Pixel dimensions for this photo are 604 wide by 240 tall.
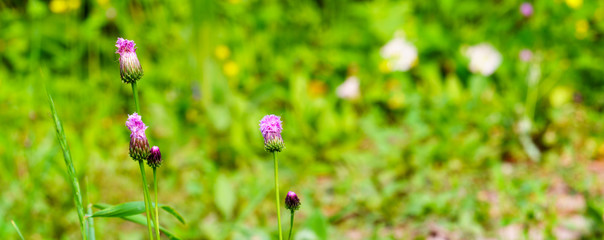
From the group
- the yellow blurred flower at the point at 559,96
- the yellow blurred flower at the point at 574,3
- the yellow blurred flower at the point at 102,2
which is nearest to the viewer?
the yellow blurred flower at the point at 559,96

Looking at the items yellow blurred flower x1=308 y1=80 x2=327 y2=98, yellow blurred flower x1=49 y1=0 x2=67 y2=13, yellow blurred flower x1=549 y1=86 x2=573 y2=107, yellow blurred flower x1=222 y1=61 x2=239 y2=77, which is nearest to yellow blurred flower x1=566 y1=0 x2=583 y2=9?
yellow blurred flower x1=549 y1=86 x2=573 y2=107

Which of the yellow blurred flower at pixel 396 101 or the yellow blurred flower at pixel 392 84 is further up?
the yellow blurred flower at pixel 392 84

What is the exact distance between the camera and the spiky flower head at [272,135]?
2.69 feet

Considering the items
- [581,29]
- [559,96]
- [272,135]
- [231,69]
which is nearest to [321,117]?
[231,69]

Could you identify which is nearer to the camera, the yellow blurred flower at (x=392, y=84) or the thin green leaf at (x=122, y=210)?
the thin green leaf at (x=122, y=210)

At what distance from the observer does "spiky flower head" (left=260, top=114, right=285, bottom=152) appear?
0.82 meters

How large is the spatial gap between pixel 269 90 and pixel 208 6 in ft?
1.55

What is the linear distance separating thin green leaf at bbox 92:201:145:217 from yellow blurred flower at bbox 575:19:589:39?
7.80ft

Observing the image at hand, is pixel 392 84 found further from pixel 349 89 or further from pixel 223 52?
pixel 223 52

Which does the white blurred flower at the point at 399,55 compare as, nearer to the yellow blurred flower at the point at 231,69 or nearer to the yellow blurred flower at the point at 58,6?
the yellow blurred flower at the point at 231,69

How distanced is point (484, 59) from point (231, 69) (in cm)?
123

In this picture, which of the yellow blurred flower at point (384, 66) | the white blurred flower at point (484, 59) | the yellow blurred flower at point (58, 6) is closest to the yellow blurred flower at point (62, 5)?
the yellow blurred flower at point (58, 6)

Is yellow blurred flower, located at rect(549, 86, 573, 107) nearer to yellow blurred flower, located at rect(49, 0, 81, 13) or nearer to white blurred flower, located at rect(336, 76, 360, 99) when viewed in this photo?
white blurred flower, located at rect(336, 76, 360, 99)

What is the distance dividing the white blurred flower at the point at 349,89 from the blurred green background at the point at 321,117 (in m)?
0.01
